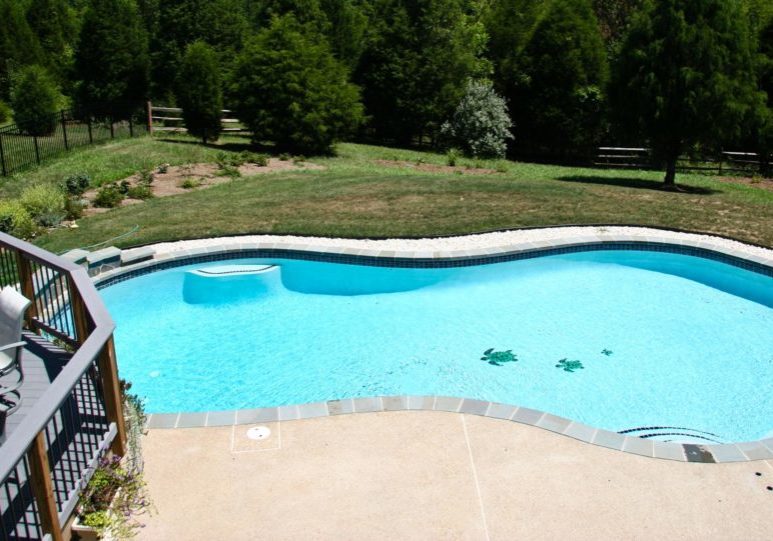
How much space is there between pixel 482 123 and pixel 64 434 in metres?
21.1

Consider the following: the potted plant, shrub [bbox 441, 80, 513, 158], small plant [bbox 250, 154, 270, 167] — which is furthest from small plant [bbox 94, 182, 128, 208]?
shrub [bbox 441, 80, 513, 158]

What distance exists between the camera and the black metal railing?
376 centimetres

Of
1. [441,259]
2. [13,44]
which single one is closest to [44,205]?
[441,259]

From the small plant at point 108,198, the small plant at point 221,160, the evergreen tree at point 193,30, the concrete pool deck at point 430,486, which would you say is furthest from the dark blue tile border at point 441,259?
the evergreen tree at point 193,30

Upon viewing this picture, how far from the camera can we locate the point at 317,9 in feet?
94.1

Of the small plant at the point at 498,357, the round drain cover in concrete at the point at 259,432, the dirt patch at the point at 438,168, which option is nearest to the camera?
the round drain cover in concrete at the point at 259,432

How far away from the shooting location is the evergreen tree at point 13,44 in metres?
31.4

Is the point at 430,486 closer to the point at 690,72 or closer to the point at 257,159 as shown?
the point at 690,72

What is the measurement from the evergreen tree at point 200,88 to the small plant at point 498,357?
49.1 ft

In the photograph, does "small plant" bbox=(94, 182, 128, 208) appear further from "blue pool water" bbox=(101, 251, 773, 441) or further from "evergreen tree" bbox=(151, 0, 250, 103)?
"evergreen tree" bbox=(151, 0, 250, 103)

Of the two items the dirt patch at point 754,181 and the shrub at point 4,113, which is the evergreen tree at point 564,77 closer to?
the dirt patch at point 754,181

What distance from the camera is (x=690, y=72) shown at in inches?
635

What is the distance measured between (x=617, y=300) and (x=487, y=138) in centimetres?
1401

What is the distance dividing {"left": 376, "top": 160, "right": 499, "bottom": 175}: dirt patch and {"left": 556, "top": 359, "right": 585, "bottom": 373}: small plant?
11641 millimetres
